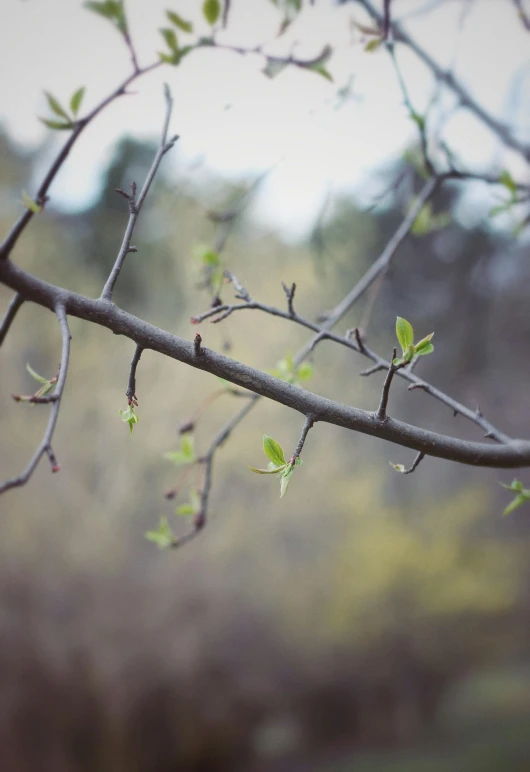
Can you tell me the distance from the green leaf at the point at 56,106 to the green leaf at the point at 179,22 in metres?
0.12

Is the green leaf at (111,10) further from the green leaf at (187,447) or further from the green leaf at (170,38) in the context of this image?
the green leaf at (187,447)

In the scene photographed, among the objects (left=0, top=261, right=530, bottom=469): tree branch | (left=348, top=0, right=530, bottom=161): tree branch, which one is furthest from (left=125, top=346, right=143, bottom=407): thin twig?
(left=348, top=0, right=530, bottom=161): tree branch

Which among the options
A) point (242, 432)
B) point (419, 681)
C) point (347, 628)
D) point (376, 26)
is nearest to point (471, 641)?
point (419, 681)

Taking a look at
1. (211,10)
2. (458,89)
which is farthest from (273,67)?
(458,89)

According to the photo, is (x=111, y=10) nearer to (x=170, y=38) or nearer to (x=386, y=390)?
(x=170, y=38)

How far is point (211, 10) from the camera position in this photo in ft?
1.13

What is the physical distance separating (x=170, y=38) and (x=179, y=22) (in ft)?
0.05

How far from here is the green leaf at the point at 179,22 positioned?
0.34m

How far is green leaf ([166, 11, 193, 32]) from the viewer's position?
1.11 ft

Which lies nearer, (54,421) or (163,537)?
(54,421)

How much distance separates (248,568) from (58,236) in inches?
31.9

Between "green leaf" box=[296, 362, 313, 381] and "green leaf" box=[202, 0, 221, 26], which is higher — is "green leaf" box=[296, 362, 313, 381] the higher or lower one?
the lower one

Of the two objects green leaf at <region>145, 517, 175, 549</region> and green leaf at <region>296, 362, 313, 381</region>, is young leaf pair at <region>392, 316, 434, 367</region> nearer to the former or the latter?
green leaf at <region>296, 362, 313, 381</region>

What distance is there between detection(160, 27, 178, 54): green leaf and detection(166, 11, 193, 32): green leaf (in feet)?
0.04
